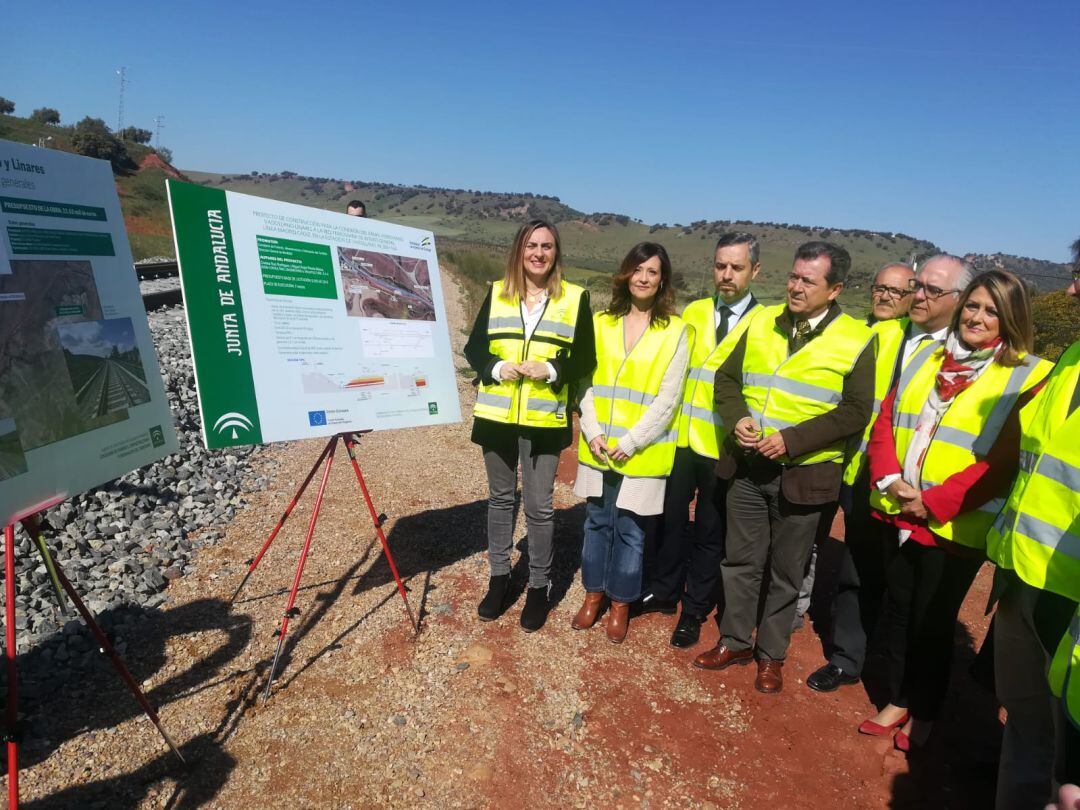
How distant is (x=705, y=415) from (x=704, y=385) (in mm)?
198

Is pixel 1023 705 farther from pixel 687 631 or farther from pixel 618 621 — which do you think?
pixel 618 621

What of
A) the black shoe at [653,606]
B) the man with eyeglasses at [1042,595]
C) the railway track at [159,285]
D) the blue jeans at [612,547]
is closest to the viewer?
the man with eyeglasses at [1042,595]

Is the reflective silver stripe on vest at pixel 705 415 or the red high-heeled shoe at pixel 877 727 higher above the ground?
the reflective silver stripe on vest at pixel 705 415

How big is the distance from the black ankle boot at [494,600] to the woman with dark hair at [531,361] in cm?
62

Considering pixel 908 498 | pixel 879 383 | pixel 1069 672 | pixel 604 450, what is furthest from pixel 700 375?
pixel 1069 672

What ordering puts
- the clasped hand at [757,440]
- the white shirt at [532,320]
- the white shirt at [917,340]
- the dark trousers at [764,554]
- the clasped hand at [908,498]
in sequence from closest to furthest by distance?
the clasped hand at [908,498], the white shirt at [917,340], the clasped hand at [757,440], the dark trousers at [764,554], the white shirt at [532,320]

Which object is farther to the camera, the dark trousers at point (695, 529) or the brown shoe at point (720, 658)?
the dark trousers at point (695, 529)

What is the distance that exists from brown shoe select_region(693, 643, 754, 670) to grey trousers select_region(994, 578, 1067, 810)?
4.97 ft

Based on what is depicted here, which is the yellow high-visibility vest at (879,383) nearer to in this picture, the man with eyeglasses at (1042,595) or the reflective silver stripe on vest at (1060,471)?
the man with eyeglasses at (1042,595)

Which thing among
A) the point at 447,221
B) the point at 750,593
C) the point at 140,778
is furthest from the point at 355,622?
the point at 447,221

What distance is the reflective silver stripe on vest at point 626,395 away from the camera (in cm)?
360

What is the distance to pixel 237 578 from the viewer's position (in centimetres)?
430

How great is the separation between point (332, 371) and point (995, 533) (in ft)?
10.7

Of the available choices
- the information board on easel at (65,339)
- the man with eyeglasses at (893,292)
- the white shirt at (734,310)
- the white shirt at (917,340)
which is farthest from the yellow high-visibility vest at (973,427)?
the information board on easel at (65,339)
